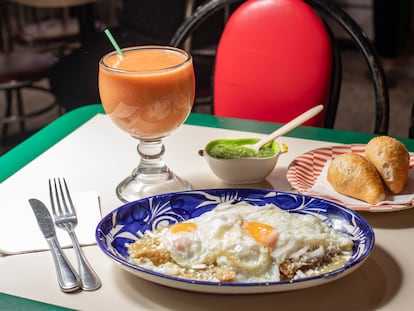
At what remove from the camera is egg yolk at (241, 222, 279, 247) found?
2.36 ft

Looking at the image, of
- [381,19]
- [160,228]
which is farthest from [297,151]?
[381,19]

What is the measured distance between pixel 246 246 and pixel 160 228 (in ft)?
0.50

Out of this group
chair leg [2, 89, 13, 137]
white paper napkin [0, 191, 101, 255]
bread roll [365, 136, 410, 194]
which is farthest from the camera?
chair leg [2, 89, 13, 137]

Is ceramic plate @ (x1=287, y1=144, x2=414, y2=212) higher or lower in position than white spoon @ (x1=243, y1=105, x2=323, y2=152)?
lower

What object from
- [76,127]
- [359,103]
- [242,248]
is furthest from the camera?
[359,103]

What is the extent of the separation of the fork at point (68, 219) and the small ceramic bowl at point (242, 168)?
223 millimetres

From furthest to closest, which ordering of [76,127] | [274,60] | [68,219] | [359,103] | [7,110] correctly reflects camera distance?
[359,103]
[7,110]
[274,60]
[76,127]
[68,219]

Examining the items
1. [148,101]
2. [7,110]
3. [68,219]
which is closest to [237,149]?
[148,101]

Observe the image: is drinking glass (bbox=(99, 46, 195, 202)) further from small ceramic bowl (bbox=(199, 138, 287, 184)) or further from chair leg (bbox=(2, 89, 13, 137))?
chair leg (bbox=(2, 89, 13, 137))

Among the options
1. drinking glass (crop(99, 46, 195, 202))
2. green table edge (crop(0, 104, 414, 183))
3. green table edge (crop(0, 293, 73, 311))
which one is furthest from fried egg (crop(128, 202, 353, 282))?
green table edge (crop(0, 104, 414, 183))

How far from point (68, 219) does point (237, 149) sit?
304 mm

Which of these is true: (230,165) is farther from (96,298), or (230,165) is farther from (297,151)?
(96,298)

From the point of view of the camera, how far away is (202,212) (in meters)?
0.87

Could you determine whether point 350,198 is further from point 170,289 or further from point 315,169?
point 170,289
